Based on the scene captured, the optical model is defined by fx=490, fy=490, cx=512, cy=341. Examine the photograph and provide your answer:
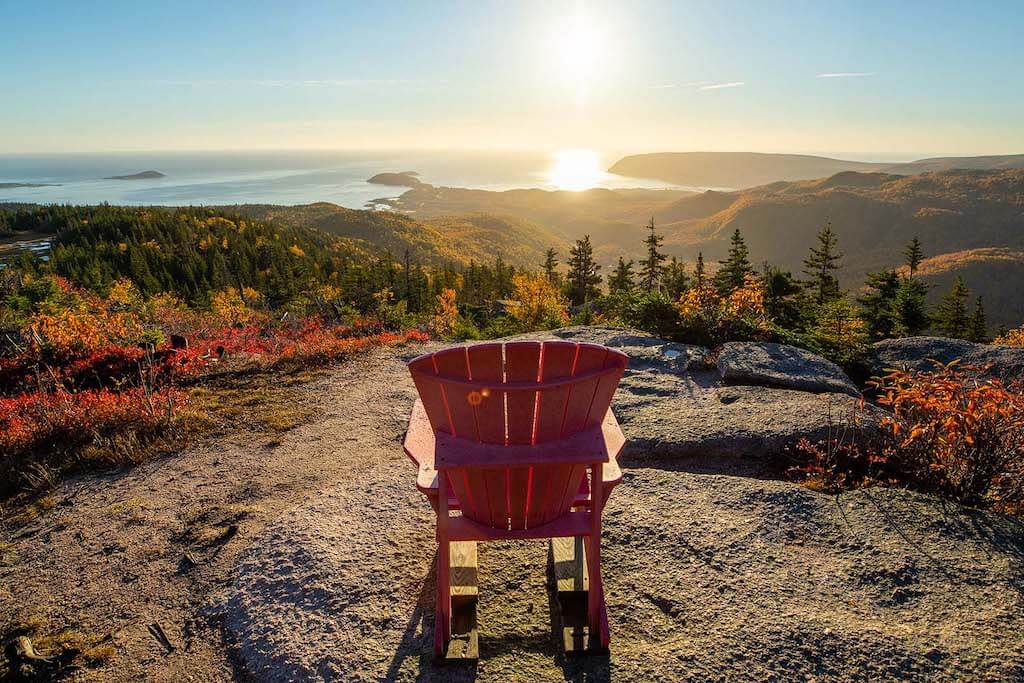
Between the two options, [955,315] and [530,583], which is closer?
[530,583]

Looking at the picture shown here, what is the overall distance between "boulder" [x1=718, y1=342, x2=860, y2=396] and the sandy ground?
2319 millimetres

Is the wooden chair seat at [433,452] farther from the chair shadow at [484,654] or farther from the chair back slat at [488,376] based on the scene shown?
the chair shadow at [484,654]

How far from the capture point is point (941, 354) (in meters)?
7.98

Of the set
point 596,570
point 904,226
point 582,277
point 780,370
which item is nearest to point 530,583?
point 596,570

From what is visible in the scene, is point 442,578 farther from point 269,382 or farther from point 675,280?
point 675,280

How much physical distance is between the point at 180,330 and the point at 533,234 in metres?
179

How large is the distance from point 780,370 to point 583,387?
5.29 metres

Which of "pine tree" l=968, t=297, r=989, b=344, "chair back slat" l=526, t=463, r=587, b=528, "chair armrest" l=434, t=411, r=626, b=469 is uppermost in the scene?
"chair armrest" l=434, t=411, r=626, b=469

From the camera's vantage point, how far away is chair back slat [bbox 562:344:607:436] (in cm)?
223

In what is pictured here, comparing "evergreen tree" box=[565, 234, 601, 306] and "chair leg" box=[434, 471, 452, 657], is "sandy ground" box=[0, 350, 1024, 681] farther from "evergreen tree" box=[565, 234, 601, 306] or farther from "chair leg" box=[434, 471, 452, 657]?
"evergreen tree" box=[565, 234, 601, 306]

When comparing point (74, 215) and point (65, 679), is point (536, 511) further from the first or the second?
point (74, 215)

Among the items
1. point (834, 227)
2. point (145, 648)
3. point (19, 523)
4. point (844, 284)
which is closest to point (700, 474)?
point (145, 648)

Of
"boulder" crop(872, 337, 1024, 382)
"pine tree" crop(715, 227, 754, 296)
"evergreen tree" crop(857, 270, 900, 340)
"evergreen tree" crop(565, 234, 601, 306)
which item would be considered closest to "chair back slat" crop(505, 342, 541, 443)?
"boulder" crop(872, 337, 1024, 382)

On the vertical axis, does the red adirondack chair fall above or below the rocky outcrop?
above
